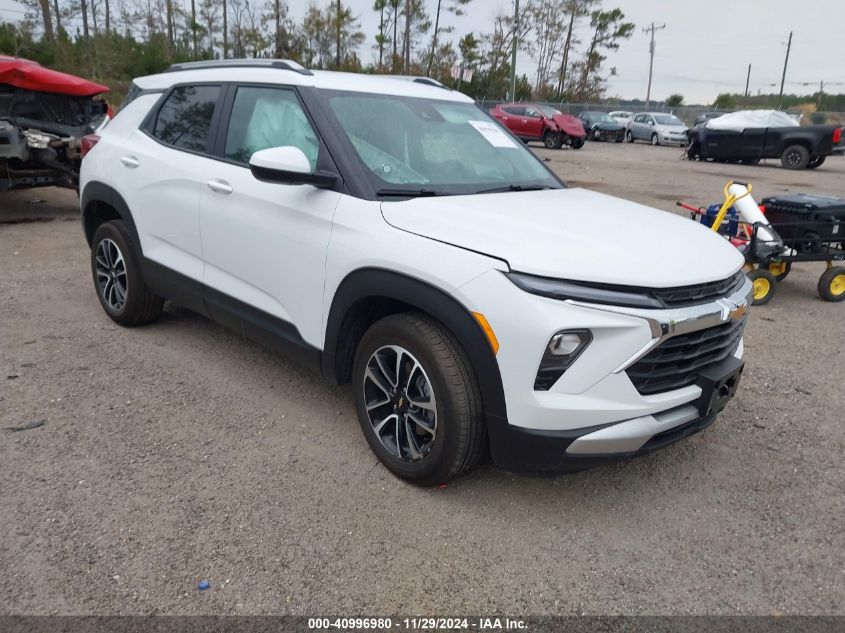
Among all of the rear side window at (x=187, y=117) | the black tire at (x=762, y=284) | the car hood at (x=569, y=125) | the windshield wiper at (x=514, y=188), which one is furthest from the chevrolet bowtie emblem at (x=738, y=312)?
the car hood at (x=569, y=125)

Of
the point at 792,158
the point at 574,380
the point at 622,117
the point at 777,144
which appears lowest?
the point at 574,380

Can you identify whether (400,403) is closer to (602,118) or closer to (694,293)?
(694,293)

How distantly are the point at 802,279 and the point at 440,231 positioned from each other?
6.04 m

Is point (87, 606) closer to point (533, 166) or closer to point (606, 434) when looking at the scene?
point (606, 434)

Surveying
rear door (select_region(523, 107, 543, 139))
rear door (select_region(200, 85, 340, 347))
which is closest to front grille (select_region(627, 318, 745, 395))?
rear door (select_region(200, 85, 340, 347))

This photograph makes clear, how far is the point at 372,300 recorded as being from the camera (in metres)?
3.04

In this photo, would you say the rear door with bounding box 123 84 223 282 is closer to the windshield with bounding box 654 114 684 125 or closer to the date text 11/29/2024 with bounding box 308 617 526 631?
the date text 11/29/2024 with bounding box 308 617 526 631

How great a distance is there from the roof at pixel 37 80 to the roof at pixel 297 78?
4.58 m

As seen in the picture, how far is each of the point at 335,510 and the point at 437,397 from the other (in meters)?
0.70

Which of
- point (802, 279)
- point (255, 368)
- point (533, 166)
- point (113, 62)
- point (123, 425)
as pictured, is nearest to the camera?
point (123, 425)

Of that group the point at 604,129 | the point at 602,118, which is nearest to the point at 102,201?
the point at 604,129

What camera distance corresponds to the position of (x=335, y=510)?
9.44 feet

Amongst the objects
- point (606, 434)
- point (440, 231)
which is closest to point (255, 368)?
point (440, 231)

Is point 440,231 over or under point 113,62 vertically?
under
